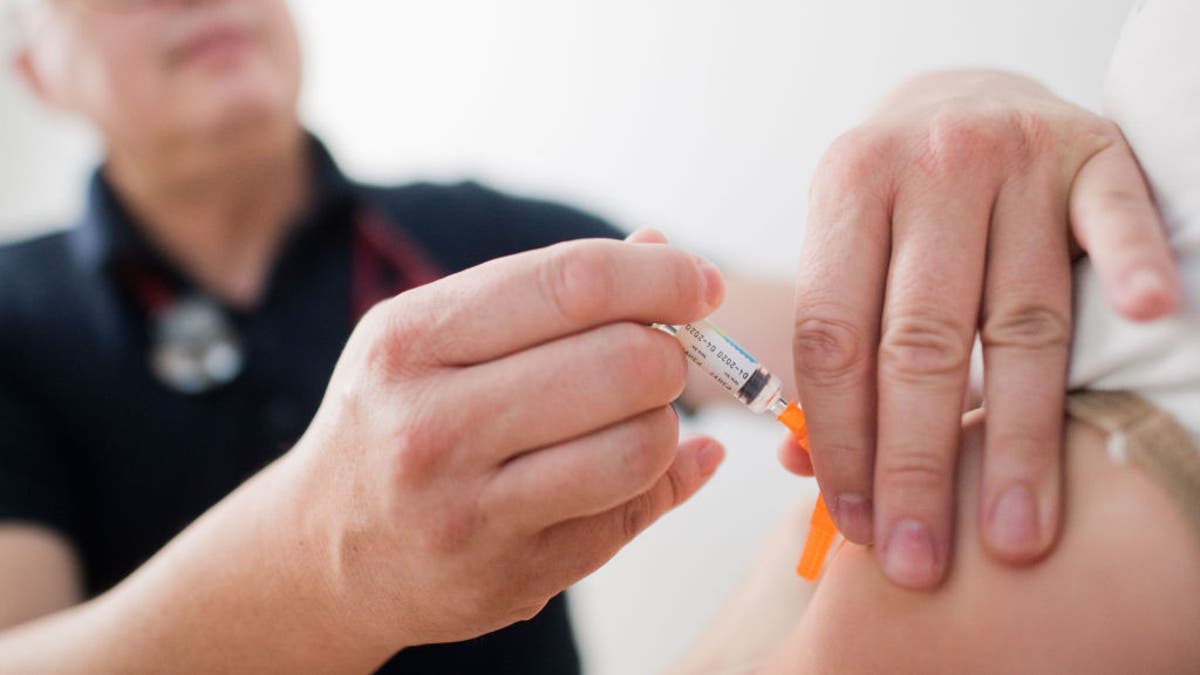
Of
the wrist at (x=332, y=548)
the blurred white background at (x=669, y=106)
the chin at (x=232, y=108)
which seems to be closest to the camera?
the wrist at (x=332, y=548)

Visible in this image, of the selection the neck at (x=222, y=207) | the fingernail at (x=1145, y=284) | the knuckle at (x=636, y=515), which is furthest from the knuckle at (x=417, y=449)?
the neck at (x=222, y=207)

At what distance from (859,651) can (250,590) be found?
408 millimetres

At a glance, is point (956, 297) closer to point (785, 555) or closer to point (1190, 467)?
point (1190, 467)

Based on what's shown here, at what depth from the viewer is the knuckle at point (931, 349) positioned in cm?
50

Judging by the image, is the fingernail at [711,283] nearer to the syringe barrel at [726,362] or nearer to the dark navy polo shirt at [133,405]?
the syringe barrel at [726,362]

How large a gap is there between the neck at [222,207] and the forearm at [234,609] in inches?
27.2

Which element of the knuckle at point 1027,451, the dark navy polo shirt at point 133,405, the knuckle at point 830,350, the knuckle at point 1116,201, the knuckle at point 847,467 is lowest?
the dark navy polo shirt at point 133,405

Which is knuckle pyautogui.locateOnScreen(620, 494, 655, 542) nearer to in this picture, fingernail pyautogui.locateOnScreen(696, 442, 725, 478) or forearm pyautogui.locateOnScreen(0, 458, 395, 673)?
fingernail pyautogui.locateOnScreen(696, 442, 725, 478)

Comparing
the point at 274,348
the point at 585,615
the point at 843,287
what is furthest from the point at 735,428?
the point at 843,287

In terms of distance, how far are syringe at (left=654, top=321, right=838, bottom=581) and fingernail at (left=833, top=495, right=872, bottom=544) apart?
2 cm

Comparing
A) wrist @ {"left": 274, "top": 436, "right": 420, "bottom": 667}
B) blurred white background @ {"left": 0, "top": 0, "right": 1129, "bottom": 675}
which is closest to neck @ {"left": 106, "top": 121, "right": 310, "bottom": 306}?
blurred white background @ {"left": 0, "top": 0, "right": 1129, "bottom": 675}

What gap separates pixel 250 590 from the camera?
1.99 feet

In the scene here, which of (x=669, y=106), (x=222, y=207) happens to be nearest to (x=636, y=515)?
(x=222, y=207)

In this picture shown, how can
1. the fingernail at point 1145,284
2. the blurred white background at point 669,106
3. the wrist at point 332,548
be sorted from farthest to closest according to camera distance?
the blurred white background at point 669,106, the wrist at point 332,548, the fingernail at point 1145,284
